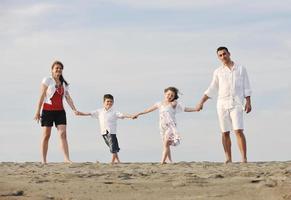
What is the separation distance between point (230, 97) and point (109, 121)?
2778 mm

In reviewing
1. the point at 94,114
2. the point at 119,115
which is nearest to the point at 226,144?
the point at 119,115

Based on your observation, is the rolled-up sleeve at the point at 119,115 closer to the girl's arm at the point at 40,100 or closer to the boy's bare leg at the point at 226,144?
the girl's arm at the point at 40,100

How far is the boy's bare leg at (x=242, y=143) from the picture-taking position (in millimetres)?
11391

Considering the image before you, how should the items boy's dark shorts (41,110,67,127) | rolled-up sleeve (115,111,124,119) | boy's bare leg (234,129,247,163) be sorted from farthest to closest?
rolled-up sleeve (115,111,124,119), boy's dark shorts (41,110,67,127), boy's bare leg (234,129,247,163)

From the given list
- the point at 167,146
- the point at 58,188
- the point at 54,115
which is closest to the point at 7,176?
the point at 58,188

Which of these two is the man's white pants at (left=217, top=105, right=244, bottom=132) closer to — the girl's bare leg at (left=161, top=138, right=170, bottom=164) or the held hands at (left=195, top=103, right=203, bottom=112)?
the held hands at (left=195, top=103, right=203, bottom=112)

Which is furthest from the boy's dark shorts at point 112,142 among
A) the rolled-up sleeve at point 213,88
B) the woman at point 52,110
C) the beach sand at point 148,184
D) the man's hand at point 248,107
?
the beach sand at point 148,184

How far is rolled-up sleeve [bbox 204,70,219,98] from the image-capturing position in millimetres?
11965

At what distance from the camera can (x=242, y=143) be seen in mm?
11375

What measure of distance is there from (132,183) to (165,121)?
4175 millimetres

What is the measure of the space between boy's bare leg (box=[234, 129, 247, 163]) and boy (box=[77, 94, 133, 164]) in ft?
8.76

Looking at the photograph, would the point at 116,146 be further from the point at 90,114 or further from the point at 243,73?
the point at 243,73

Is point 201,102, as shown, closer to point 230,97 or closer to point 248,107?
point 230,97

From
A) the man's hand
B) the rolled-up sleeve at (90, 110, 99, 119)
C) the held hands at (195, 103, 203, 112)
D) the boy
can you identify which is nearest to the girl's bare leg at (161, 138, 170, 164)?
the held hands at (195, 103, 203, 112)
